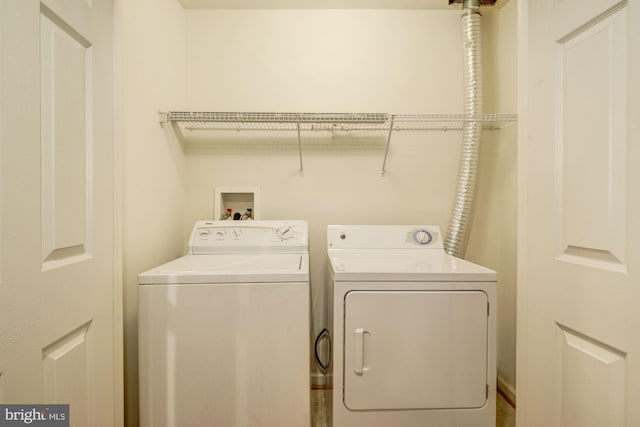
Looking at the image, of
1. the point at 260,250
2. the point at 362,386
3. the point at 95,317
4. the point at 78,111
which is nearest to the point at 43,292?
the point at 95,317

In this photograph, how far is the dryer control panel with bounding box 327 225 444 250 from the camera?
1615mm

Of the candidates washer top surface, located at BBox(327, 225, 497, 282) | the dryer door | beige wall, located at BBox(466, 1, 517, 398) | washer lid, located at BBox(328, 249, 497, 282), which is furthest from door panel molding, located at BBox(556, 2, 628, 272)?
beige wall, located at BBox(466, 1, 517, 398)

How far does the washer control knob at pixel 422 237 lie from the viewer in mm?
1616

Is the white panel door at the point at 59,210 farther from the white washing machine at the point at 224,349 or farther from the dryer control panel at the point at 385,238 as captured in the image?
the dryer control panel at the point at 385,238

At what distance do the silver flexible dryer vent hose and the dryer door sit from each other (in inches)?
26.3

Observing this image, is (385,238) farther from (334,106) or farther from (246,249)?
(334,106)

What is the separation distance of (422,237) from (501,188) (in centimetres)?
71

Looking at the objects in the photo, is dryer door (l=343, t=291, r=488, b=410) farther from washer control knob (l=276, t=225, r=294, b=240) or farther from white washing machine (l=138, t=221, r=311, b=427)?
washer control knob (l=276, t=225, r=294, b=240)

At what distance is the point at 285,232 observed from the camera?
159 centimetres

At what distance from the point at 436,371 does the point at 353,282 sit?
0.51 metres

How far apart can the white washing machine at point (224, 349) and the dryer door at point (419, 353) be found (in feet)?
0.82

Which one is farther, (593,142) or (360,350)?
(360,350)

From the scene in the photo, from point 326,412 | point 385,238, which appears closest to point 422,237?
point 385,238

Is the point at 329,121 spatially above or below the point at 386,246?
above
